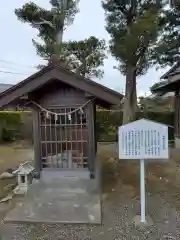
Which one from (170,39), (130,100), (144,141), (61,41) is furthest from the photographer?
(61,41)

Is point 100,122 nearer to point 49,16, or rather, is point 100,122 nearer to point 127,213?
point 49,16

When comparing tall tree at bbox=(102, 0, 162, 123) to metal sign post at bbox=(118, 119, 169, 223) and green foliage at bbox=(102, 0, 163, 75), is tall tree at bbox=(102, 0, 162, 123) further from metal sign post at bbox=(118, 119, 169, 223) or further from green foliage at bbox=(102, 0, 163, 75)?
metal sign post at bbox=(118, 119, 169, 223)

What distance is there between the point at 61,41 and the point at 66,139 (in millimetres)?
10454

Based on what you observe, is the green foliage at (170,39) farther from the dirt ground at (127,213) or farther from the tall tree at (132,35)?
the dirt ground at (127,213)

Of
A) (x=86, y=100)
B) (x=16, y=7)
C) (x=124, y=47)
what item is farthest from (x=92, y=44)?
(x=86, y=100)

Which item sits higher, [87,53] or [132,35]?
[132,35]

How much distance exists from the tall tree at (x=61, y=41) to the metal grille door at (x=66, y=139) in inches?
337

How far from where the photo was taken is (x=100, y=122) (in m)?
16.9

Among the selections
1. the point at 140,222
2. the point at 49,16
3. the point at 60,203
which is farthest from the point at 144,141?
the point at 49,16

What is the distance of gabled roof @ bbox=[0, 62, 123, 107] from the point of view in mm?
5652

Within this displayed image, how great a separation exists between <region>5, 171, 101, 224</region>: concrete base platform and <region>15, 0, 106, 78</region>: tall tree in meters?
9.43

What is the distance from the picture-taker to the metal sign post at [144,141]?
4.52 meters

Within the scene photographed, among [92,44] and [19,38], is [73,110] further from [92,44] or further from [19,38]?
[19,38]

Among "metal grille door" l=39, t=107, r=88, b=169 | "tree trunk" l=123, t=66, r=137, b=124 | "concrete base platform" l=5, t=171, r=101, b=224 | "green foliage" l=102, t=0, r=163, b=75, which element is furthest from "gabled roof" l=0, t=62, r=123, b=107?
"tree trunk" l=123, t=66, r=137, b=124
